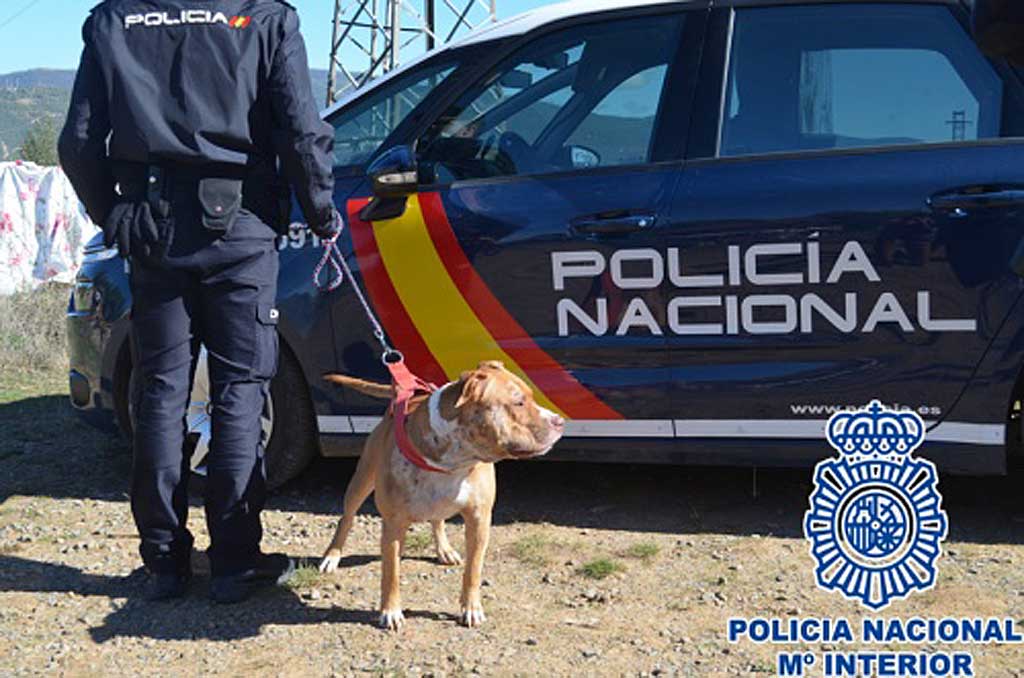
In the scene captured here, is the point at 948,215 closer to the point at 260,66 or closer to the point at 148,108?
the point at 260,66

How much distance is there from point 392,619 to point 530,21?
2.25 m

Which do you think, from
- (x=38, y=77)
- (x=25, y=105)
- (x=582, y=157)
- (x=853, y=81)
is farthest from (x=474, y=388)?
Result: (x=38, y=77)

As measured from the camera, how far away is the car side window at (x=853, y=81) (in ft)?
12.2

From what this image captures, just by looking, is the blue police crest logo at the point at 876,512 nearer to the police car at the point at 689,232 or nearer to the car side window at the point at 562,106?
the police car at the point at 689,232

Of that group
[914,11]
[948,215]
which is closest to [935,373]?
[948,215]

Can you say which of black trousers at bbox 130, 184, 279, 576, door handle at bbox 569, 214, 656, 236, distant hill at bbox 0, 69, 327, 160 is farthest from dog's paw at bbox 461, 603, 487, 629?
distant hill at bbox 0, 69, 327, 160

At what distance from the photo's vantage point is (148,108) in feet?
10.7

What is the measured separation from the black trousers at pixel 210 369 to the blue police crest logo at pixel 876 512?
6.00 ft

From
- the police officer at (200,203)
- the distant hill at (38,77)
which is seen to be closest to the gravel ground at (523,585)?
the police officer at (200,203)

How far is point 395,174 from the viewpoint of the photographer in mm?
4035

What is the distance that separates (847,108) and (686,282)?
2.63ft

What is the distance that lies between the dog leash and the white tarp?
11.3m

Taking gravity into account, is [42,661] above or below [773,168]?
below

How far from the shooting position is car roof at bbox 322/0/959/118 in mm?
4066
